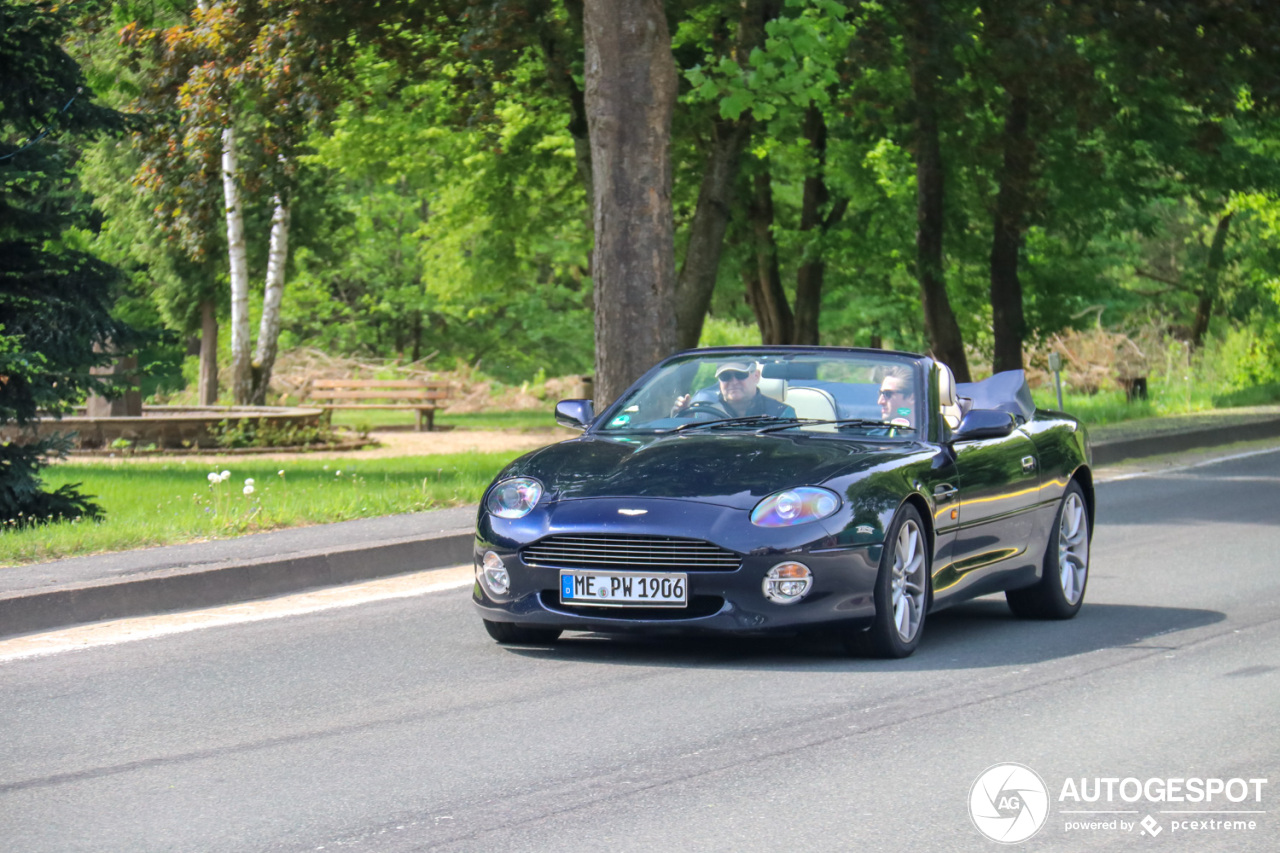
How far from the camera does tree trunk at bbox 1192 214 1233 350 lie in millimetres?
44688

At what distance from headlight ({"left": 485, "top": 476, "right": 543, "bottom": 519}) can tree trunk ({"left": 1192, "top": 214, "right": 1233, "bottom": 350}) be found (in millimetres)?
35288

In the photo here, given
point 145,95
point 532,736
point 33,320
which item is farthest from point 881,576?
point 145,95

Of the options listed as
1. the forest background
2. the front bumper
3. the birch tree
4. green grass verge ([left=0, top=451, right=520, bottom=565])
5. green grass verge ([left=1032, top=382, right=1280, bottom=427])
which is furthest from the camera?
green grass verge ([left=1032, top=382, right=1280, bottom=427])

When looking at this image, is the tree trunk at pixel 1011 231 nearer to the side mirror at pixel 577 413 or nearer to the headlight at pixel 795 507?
the side mirror at pixel 577 413

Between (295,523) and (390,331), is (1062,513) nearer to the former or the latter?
(295,523)

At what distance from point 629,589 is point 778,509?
72 cm

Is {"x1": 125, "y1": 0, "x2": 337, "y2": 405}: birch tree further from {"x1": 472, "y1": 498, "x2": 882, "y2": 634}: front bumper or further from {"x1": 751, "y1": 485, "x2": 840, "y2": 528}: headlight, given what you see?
{"x1": 751, "y1": 485, "x2": 840, "y2": 528}: headlight

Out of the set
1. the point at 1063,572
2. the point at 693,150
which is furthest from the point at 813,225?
the point at 1063,572

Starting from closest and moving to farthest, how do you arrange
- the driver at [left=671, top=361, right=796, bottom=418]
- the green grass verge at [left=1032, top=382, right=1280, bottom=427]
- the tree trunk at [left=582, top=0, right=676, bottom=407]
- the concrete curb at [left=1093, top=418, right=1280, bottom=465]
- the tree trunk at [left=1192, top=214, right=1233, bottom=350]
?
1. the driver at [left=671, top=361, right=796, bottom=418]
2. the tree trunk at [left=582, top=0, right=676, bottom=407]
3. the concrete curb at [left=1093, top=418, right=1280, bottom=465]
4. the green grass verge at [left=1032, top=382, right=1280, bottom=427]
5. the tree trunk at [left=1192, top=214, right=1233, bottom=350]

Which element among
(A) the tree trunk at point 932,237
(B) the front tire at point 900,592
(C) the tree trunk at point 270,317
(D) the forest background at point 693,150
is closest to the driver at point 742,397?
(B) the front tire at point 900,592

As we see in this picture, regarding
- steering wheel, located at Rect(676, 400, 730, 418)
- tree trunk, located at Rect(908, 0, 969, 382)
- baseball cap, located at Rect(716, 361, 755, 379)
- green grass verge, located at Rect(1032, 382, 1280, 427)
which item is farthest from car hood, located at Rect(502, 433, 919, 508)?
green grass verge, located at Rect(1032, 382, 1280, 427)

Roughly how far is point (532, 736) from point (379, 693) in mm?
1147

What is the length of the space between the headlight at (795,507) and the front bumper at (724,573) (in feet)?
0.14

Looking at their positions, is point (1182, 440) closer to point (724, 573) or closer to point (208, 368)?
point (724, 573)
